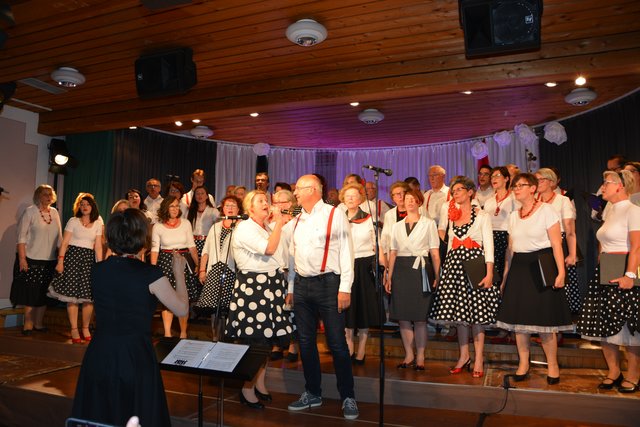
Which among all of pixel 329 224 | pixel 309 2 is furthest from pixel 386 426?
pixel 309 2

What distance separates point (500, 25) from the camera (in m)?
4.20

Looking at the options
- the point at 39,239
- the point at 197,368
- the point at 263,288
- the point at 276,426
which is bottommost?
the point at 276,426

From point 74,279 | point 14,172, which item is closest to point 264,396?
point 74,279

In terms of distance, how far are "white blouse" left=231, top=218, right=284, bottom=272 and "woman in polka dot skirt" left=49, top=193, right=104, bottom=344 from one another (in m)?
2.74

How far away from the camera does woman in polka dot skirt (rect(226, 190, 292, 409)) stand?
4.06 meters

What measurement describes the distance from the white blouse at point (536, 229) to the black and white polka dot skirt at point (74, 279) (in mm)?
4879

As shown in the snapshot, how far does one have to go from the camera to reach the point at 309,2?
4.33 meters

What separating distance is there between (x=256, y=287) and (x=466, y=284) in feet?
6.17

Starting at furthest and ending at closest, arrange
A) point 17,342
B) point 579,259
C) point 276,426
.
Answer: point 17,342, point 579,259, point 276,426

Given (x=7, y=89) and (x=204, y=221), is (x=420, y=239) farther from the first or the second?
(x=7, y=89)

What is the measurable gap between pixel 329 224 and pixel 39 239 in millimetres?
4606

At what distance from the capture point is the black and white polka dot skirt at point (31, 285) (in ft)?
21.2

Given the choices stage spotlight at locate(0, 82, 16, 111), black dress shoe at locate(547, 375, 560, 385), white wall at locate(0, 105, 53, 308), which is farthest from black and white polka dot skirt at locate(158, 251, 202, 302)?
black dress shoe at locate(547, 375, 560, 385)

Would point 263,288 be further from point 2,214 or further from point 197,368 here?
point 2,214
